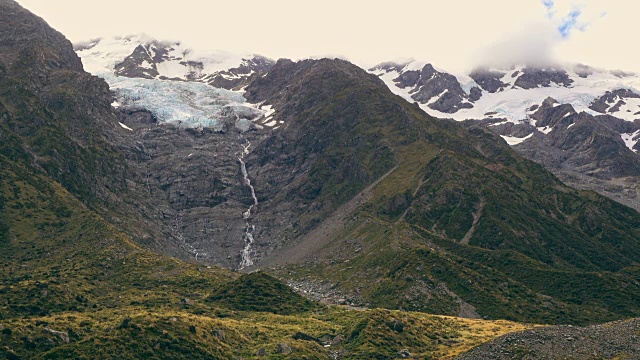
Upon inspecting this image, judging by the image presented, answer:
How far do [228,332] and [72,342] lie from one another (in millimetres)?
34925

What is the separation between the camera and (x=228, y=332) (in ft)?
546

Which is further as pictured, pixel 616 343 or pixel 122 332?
pixel 122 332

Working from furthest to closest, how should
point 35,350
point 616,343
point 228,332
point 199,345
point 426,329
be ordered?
point 426,329, point 228,332, point 199,345, point 35,350, point 616,343

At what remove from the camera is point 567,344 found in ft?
431

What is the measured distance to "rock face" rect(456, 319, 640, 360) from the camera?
128 m

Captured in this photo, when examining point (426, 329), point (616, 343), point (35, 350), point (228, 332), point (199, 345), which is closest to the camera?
point (616, 343)

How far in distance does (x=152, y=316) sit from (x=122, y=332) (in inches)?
456

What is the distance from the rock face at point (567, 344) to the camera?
128000 millimetres

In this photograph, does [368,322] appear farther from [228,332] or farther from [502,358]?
[502,358]

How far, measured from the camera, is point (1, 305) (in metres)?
182

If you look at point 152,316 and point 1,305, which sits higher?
point 152,316

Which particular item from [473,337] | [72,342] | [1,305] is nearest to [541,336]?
[473,337]

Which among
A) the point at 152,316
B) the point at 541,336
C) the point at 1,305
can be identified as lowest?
the point at 1,305

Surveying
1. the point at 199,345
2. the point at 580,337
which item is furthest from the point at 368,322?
the point at 580,337
